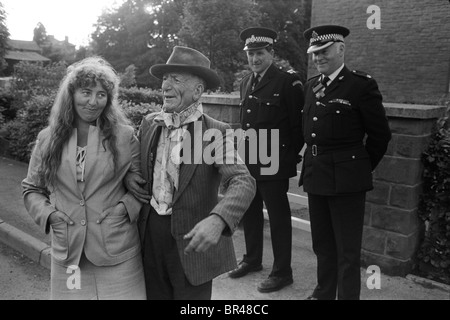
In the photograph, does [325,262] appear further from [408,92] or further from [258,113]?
[408,92]

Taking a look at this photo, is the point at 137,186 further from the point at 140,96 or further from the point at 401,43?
the point at 401,43

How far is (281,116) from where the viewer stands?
363cm

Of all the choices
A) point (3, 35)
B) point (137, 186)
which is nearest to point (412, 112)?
point (137, 186)

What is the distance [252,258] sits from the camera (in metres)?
3.91

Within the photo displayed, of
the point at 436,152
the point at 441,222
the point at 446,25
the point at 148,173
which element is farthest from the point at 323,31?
the point at 446,25

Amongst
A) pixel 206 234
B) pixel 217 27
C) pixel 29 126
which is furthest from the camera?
pixel 217 27

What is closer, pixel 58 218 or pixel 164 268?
pixel 58 218

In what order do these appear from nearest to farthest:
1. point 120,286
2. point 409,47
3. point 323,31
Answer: point 120,286
point 323,31
point 409,47

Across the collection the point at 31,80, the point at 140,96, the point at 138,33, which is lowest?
the point at 140,96

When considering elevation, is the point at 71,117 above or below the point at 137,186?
above

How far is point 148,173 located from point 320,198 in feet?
4.99

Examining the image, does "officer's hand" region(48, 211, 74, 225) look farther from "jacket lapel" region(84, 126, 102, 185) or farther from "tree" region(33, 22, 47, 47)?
"tree" region(33, 22, 47, 47)

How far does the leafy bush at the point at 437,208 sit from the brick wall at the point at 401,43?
8.57 metres

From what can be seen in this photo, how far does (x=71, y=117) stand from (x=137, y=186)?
516 millimetres
